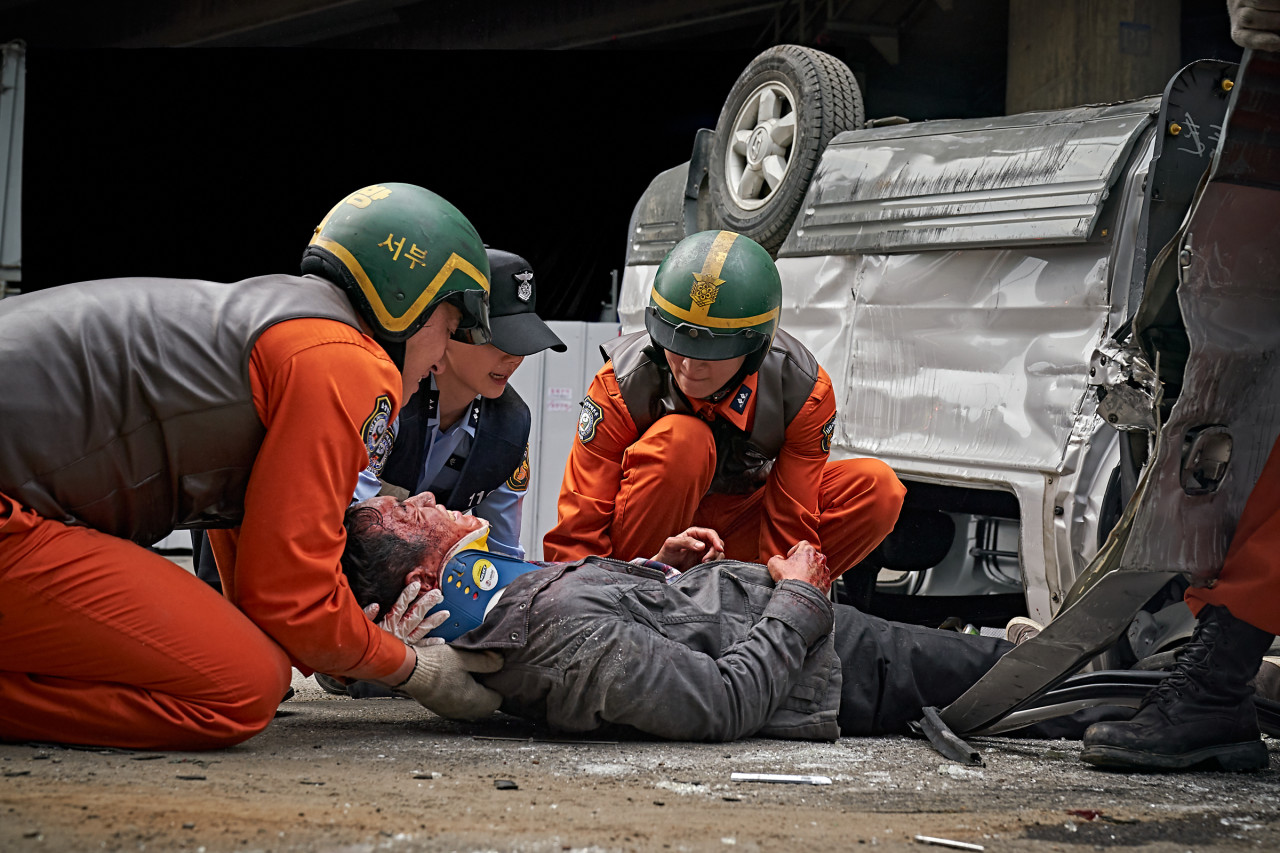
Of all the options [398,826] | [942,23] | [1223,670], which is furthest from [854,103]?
[942,23]

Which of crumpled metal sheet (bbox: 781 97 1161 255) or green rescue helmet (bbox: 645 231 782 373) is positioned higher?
crumpled metal sheet (bbox: 781 97 1161 255)

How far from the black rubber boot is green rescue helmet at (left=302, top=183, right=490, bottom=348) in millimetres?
1729

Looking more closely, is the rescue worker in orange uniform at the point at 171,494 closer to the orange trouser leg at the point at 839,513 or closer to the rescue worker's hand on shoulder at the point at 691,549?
the rescue worker's hand on shoulder at the point at 691,549

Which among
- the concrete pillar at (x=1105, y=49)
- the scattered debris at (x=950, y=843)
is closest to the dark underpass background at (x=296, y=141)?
the concrete pillar at (x=1105, y=49)

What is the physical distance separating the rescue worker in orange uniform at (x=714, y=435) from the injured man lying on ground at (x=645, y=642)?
86 cm

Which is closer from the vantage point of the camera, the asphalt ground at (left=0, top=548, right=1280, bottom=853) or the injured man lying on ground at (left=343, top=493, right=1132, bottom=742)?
the asphalt ground at (left=0, top=548, right=1280, bottom=853)

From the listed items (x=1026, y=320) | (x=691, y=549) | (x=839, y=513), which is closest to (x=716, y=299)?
(x=691, y=549)

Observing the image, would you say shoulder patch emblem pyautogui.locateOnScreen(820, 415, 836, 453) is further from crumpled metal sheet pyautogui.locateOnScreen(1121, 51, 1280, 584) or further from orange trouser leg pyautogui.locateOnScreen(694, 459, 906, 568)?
crumpled metal sheet pyautogui.locateOnScreen(1121, 51, 1280, 584)

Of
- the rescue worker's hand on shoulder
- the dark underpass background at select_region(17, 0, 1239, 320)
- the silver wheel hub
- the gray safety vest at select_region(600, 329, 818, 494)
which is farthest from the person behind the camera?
the dark underpass background at select_region(17, 0, 1239, 320)

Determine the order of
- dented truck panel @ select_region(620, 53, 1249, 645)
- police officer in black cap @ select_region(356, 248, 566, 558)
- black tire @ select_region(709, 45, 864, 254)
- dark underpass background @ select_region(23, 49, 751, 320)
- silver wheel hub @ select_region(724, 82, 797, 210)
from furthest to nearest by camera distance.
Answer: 1. dark underpass background @ select_region(23, 49, 751, 320)
2. silver wheel hub @ select_region(724, 82, 797, 210)
3. black tire @ select_region(709, 45, 864, 254)
4. police officer in black cap @ select_region(356, 248, 566, 558)
5. dented truck panel @ select_region(620, 53, 1249, 645)

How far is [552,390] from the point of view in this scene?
798cm

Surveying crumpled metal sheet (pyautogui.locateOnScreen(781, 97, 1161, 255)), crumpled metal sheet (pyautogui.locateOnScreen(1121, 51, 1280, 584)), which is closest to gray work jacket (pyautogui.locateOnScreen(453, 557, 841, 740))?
crumpled metal sheet (pyautogui.locateOnScreen(1121, 51, 1280, 584))

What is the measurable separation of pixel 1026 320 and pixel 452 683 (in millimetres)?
2181

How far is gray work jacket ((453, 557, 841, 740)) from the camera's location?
2400mm
